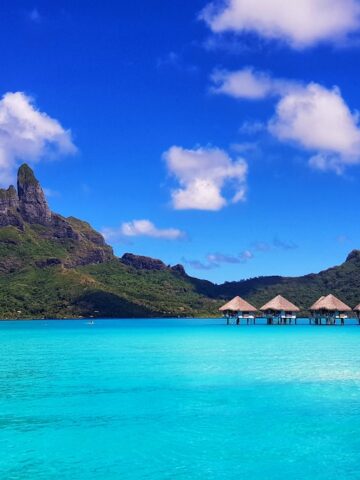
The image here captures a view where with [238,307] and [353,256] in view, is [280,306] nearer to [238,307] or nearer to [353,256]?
[238,307]

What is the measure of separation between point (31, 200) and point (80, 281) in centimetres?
5364

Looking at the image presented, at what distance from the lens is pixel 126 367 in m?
30.6

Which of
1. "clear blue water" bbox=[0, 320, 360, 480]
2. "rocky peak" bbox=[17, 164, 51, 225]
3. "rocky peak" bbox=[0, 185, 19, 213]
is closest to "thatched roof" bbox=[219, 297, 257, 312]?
"clear blue water" bbox=[0, 320, 360, 480]

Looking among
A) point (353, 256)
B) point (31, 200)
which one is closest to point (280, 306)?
point (353, 256)

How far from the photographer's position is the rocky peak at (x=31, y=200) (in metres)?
185

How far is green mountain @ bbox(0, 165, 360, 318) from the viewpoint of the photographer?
446ft

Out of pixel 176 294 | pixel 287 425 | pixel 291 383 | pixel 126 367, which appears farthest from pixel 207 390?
pixel 176 294

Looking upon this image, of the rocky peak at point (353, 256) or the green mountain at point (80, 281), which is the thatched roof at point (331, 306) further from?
the rocky peak at point (353, 256)

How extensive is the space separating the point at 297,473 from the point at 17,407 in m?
10.5

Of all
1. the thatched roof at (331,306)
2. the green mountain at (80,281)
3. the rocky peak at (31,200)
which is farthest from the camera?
the rocky peak at (31,200)

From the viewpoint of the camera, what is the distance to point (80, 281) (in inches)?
5694

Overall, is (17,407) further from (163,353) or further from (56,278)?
(56,278)

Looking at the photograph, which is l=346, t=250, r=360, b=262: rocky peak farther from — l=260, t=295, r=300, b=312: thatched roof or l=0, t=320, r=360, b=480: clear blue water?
l=0, t=320, r=360, b=480: clear blue water

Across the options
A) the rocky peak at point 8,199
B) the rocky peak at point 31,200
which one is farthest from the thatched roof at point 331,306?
the rocky peak at point 31,200
